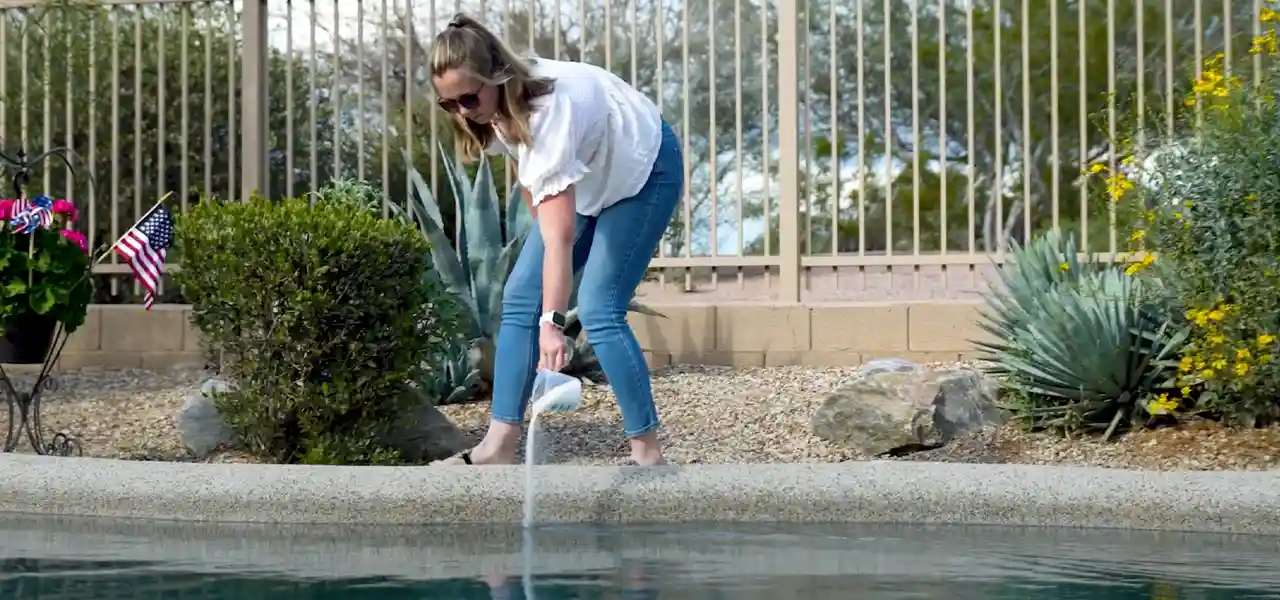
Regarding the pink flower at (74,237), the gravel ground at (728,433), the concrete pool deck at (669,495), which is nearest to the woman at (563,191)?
the concrete pool deck at (669,495)

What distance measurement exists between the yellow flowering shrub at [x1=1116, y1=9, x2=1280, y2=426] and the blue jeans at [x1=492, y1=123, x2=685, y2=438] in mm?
1918

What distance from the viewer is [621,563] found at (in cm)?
320

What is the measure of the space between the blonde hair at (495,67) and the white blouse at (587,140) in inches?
1.1

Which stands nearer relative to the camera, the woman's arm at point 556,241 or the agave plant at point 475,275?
the woman's arm at point 556,241

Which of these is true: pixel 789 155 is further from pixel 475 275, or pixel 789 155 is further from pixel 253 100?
pixel 253 100

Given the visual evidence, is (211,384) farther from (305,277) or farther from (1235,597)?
(1235,597)

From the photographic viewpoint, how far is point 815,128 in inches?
753

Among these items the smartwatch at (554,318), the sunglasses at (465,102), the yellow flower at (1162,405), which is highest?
the sunglasses at (465,102)

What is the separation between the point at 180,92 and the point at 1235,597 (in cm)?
722

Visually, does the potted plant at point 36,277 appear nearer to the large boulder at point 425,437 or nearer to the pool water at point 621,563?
the large boulder at point 425,437

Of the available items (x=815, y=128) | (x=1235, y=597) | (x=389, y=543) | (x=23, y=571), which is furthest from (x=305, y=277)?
(x=815, y=128)

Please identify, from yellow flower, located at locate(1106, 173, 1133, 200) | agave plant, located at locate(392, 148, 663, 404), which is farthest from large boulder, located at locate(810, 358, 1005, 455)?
agave plant, located at locate(392, 148, 663, 404)

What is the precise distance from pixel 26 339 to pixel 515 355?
1.98 meters

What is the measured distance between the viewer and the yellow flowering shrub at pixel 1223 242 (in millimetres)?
4801
